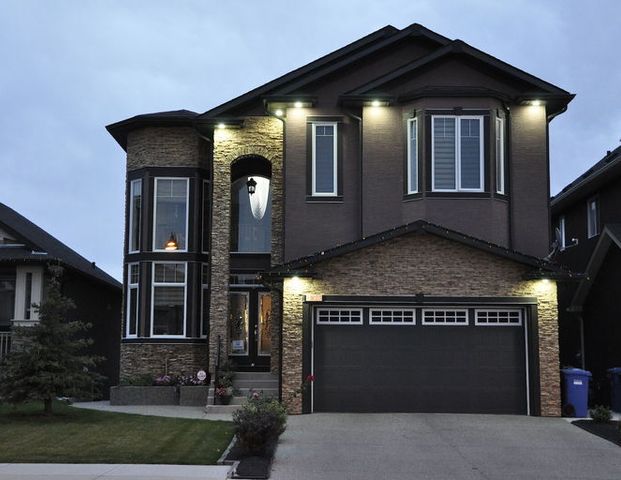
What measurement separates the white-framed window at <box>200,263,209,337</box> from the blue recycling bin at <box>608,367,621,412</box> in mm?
10588

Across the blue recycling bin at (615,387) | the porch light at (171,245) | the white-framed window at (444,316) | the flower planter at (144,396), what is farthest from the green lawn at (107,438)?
the blue recycling bin at (615,387)

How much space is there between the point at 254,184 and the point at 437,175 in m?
6.83

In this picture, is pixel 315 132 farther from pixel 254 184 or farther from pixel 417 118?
pixel 254 184

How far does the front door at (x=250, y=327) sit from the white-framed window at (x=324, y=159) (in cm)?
431

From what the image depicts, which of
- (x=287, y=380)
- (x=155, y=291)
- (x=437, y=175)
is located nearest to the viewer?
(x=287, y=380)

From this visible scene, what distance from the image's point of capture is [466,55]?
70.7 feet

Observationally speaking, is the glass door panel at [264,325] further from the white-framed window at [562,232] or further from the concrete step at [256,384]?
the white-framed window at [562,232]

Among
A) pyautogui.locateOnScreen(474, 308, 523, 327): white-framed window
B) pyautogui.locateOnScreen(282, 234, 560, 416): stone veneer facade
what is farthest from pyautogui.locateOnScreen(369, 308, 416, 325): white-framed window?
pyautogui.locateOnScreen(474, 308, 523, 327): white-framed window

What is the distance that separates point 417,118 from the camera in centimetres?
2111

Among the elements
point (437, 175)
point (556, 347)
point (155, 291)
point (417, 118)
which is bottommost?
point (556, 347)

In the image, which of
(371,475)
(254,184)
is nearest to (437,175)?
(254,184)

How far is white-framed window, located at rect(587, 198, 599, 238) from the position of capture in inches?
1001

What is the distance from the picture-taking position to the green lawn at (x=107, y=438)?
13.5m

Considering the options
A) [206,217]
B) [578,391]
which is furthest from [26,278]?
[578,391]
